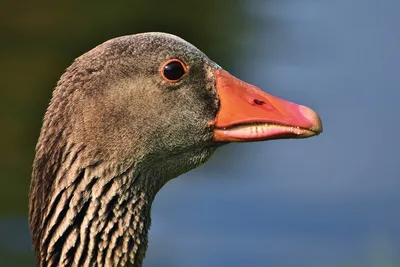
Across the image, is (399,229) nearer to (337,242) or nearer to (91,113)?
(337,242)

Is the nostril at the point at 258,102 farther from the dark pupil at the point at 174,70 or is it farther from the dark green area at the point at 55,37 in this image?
the dark green area at the point at 55,37

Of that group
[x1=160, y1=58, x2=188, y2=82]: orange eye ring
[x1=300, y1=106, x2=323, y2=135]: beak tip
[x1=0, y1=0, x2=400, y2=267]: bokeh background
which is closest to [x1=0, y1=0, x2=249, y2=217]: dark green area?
[x1=0, y1=0, x2=400, y2=267]: bokeh background

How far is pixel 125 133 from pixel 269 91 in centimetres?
983

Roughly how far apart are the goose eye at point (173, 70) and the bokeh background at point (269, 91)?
448 cm

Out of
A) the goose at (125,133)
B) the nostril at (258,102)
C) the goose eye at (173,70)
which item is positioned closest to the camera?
the goose at (125,133)

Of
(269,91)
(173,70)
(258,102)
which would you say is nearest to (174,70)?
(173,70)

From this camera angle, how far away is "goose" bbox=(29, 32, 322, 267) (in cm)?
794

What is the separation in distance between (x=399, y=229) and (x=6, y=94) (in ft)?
23.1

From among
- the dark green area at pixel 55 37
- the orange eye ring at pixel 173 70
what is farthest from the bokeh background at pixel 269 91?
the orange eye ring at pixel 173 70

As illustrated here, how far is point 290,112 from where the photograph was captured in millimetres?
8227

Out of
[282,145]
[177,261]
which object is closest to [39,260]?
[177,261]

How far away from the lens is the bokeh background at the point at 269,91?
1479 cm

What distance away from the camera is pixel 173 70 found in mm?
8148

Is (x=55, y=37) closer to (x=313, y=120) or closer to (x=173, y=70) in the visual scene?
(x=173, y=70)
